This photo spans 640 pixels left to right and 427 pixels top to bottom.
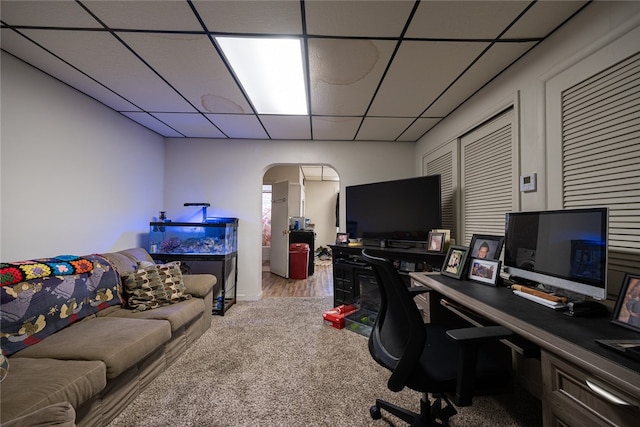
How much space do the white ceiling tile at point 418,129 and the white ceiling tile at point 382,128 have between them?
94 millimetres

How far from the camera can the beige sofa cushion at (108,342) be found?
4.48 feet

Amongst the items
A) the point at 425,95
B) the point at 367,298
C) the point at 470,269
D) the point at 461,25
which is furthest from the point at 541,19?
the point at 367,298

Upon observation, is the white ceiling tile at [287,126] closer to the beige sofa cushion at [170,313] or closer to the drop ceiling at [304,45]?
the drop ceiling at [304,45]

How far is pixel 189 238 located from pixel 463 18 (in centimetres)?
351

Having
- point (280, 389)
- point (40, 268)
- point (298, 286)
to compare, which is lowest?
point (298, 286)

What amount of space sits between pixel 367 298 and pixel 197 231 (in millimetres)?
2414

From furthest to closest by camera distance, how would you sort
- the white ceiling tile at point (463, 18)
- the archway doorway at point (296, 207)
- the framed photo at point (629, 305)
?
the archway doorway at point (296, 207) < the white ceiling tile at point (463, 18) < the framed photo at point (629, 305)

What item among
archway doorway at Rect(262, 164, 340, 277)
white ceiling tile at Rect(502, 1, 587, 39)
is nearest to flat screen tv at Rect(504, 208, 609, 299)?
white ceiling tile at Rect(502, 1, 587, 39)

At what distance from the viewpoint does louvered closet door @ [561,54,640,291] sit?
1.18 meters

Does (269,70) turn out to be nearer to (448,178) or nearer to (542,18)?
(542,18)

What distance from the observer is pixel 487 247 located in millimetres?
1727

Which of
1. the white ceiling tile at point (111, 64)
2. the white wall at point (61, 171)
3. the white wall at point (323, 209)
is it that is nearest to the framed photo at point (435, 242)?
the white ceiling tile at point (111, 64)

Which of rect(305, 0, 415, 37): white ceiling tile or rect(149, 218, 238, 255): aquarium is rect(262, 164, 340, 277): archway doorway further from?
rect(305, 0, 415, 37): white ceiling tile

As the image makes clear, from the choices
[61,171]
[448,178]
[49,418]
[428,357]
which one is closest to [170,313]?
[49,418]
